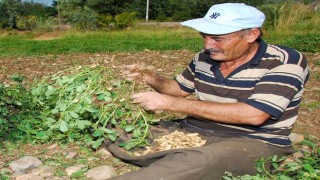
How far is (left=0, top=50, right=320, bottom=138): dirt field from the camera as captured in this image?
4.67m

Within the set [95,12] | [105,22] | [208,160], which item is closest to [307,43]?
[208,160]

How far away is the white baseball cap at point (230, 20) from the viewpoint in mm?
2750

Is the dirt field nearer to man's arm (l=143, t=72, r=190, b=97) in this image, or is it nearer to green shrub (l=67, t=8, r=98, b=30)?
man's arm (l=143, t=72, r=190, b=97)

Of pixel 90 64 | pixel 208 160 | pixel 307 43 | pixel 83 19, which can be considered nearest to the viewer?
pixel 208 160

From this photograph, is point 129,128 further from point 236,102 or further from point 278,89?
point 278,89

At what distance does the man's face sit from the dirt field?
63.9 inches

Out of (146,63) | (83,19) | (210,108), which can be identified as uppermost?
(210,108)

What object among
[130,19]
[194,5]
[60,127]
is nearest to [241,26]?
[60,127]

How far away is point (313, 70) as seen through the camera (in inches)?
252

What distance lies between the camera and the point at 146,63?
269 inches

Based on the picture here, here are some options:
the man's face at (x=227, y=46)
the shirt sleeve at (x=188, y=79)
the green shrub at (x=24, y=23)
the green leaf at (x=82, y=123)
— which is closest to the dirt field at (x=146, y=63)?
the shirt sleeve at (x=188, y=79)

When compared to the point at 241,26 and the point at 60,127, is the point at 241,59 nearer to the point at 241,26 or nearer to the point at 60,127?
the point at 241,26

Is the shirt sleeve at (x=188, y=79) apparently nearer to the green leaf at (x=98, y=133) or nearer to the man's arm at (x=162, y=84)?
the man's arm at (x=162, y=84)

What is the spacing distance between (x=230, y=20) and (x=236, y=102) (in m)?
0.47
